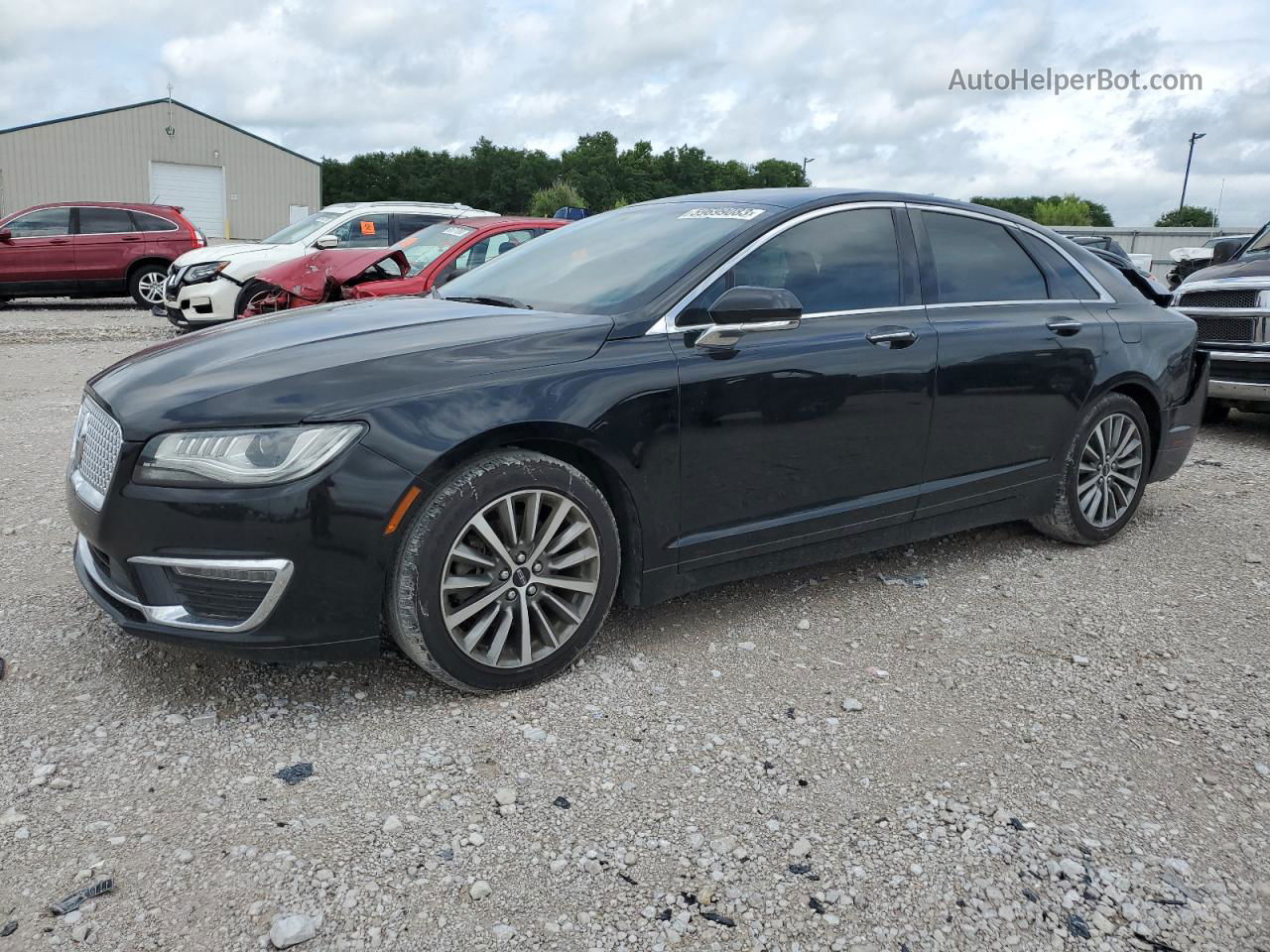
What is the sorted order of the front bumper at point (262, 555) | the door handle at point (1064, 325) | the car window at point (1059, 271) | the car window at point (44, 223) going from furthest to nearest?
1. the car window at point (44, 223)
2. the car window at point (1059, 271)
3. the door handle at point (1064, 325)
4. the front bumper at point (262, 555)

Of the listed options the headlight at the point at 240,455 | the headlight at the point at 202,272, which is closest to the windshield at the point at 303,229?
the headlight at the point at 202,272

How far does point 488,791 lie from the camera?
2770 mm

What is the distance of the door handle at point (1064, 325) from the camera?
4516mm

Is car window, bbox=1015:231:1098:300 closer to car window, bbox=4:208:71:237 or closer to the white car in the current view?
the white car

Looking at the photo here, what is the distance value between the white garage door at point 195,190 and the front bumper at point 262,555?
42.5 meters

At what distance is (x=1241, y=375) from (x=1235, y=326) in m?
0.39

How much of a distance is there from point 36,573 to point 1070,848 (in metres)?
3.89

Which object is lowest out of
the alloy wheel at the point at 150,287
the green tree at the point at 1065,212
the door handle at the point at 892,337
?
the alloy wheel at the point at 150,287

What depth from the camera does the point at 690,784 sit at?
283cm

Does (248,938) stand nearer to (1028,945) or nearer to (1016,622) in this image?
(1028,945)

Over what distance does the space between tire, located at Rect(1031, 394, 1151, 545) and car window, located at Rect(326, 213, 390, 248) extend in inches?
404

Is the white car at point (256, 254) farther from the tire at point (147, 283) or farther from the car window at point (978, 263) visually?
the car window at point (978, 263)

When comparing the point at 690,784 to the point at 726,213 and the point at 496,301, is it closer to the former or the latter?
the point at 496,301

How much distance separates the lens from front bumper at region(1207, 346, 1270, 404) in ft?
24.5
